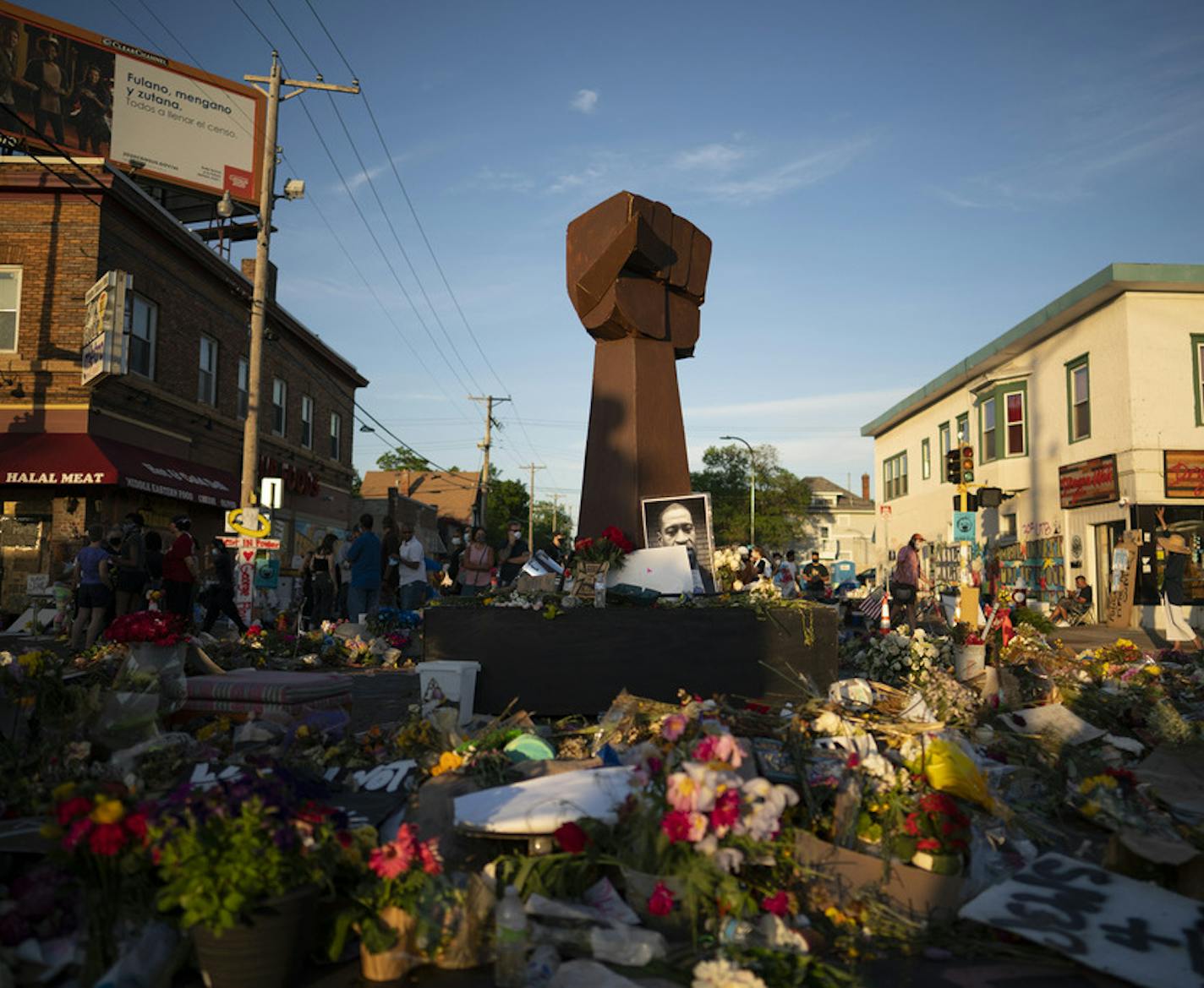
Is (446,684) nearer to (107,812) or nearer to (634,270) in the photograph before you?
(107,812)

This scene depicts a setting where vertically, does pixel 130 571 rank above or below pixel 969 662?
above

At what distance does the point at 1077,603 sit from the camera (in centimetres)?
2089

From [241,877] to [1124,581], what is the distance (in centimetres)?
2115

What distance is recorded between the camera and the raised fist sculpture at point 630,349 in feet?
33.0

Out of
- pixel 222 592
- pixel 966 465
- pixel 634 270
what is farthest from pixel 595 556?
pixel 966 465

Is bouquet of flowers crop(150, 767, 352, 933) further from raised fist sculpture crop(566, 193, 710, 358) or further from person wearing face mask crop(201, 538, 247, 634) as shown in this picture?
person wearing face mask crop(201, 538, 247, 634)

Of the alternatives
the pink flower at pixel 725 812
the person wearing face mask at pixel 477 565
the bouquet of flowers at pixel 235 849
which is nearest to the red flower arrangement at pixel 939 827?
the pink flower at pixel 725 812

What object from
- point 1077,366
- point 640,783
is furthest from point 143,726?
point 1077,366

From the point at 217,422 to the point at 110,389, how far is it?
4.96 meters

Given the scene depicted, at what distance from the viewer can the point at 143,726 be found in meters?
5.84

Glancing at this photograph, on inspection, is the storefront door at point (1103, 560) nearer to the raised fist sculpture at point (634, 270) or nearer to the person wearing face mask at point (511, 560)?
the person wearing face mask at point (511, 560)

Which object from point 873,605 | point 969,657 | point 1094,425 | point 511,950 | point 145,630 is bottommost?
point 511,950

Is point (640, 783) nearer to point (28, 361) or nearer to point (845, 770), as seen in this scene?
point (845, 770)

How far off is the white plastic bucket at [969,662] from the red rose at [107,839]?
7895 mm
